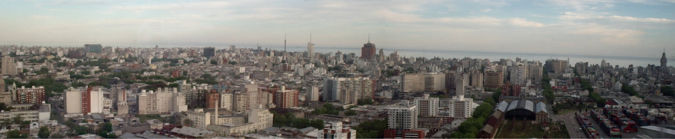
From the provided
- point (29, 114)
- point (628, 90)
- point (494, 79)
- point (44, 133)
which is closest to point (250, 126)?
point (44, 133)

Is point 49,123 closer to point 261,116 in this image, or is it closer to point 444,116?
point 261,116

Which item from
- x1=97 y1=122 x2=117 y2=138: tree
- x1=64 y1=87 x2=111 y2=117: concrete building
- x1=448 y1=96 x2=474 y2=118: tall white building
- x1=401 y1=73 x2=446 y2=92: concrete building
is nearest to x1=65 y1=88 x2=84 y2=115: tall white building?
x1=64 y1=87 x2=111 y2=117: concrete building

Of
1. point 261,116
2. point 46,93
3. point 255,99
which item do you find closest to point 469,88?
point 255,99

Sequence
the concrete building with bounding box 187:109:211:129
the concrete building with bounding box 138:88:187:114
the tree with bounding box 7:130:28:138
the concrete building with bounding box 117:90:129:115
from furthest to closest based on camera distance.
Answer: the concrete building with bounding box 138:88:187:114
the concrete building with bounding box 117:90:129:115
the concrete building with bounding box 187:109:211:129
the tree with bounding box 7:130:28:138

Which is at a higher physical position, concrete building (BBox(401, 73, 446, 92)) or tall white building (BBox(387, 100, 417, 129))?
concrete building (BBox(401, 73, 446, 92))

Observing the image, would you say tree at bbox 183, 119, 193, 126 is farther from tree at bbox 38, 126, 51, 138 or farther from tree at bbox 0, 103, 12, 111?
tree at bbox 0, 103, 12, 111

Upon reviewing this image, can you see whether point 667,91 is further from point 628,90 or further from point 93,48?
point 93,48
